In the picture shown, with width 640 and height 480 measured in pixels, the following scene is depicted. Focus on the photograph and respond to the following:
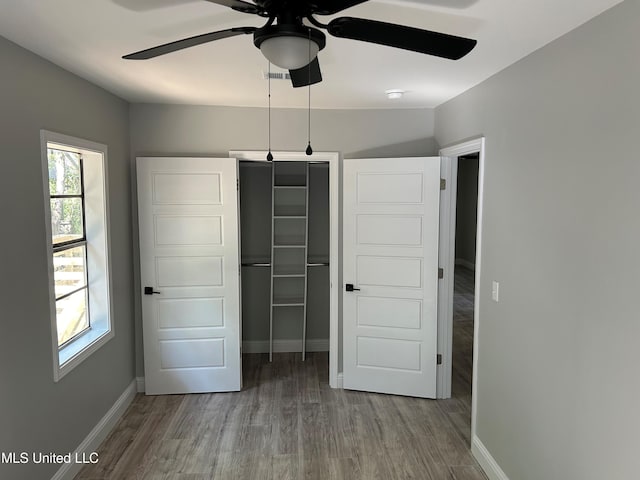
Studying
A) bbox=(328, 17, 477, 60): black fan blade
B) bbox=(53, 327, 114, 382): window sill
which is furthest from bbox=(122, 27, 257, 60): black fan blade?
bbox=(53, 327, 114, 382): window sill

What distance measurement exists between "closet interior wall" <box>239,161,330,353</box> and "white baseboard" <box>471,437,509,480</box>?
227cm

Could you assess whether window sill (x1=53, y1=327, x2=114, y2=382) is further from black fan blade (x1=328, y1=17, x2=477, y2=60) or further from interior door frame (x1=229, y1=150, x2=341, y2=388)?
black fan blade (x1=328, y1=17, x2=477, y2=60)

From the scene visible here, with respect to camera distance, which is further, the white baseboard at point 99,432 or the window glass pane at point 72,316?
the window glass pane at point 72,316

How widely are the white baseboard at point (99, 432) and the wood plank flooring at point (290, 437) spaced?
55mm

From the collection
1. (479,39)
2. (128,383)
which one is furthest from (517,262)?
(128,383)

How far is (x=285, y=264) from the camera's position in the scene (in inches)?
192

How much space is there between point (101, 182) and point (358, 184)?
79.6 inches

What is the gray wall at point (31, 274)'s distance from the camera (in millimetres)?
2125

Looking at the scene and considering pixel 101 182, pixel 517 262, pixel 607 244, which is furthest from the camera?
pixel 101 182

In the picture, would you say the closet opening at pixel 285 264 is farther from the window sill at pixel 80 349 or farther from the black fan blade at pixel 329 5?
the black fan blade at pixel 329 5

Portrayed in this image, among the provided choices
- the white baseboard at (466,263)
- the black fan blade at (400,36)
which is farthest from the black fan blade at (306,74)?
the white baseboard at (466,263)

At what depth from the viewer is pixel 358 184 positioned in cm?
379

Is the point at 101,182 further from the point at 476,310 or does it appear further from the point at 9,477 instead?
the point at 476,310

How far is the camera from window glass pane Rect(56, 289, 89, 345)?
2916 millimetres
